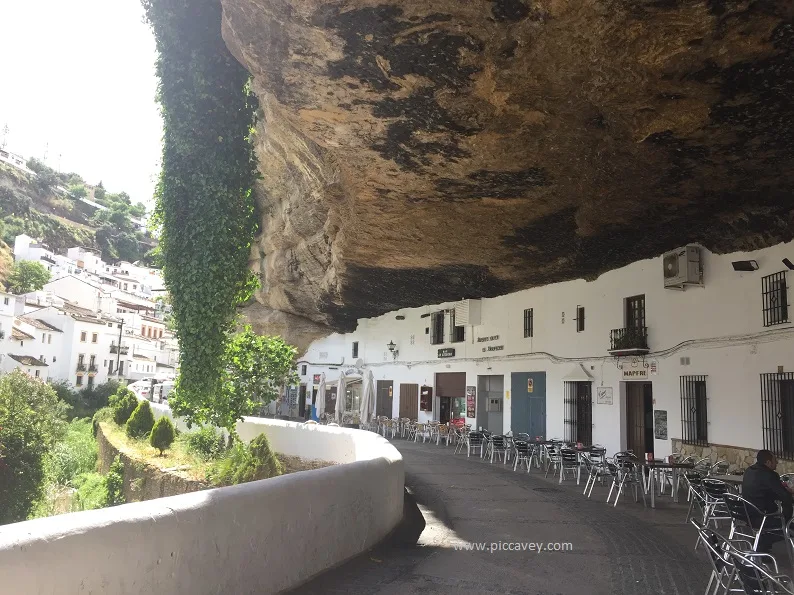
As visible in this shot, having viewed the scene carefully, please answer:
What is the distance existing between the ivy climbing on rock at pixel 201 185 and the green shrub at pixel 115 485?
16.8 ft

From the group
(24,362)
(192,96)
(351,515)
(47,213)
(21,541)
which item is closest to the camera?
(21,541)

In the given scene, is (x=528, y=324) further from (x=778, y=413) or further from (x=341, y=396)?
(x=341, y=396)

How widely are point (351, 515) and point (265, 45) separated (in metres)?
5.00

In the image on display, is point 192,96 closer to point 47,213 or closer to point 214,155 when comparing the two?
point 214,155

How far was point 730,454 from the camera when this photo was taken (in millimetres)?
10812

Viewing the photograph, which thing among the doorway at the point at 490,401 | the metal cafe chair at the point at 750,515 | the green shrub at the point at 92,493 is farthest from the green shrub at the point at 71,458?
the metal cafe chair at the point at 750,515

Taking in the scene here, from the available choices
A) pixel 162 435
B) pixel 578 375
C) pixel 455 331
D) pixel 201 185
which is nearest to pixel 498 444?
pixel 578 375

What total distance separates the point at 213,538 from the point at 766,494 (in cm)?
530

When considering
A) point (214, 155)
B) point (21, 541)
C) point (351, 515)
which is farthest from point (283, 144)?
point (21, 541)

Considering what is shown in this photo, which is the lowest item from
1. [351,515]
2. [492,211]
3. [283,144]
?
[351,515]

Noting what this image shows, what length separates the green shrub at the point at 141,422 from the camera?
21.1m

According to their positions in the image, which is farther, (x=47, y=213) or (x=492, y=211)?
(x=47, y=213)

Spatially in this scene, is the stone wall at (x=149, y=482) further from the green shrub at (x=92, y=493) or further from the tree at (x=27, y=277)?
the tree at (x=27, y=277)

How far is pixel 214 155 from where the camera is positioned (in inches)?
494
